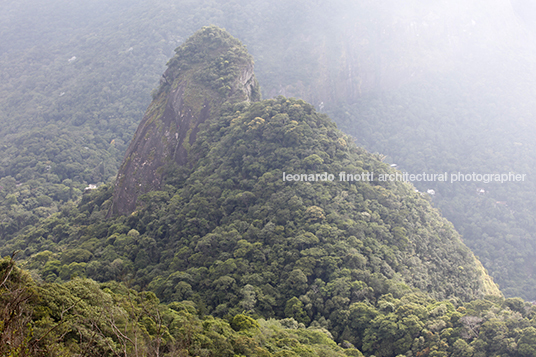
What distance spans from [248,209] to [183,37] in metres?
107

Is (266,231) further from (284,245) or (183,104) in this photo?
(183,104)

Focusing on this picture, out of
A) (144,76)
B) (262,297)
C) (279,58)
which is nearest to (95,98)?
(144,76)

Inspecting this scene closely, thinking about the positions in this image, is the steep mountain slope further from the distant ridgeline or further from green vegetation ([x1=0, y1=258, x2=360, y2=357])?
green vegetation ([x1=0, y1=258, x2=360, y2=357])

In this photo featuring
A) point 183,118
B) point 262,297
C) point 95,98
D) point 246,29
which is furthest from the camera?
point 246,29

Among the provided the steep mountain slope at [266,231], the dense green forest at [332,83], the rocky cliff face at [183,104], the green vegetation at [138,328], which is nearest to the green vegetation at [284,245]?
the steep mountain slope at [266,231]

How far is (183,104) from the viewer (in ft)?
188

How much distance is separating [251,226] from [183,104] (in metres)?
25.0

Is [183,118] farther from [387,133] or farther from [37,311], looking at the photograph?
[387,133]

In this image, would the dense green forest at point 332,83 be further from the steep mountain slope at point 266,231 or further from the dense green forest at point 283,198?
the steep mountain slope at point 266,231

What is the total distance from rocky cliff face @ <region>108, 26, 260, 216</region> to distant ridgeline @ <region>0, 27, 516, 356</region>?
0.66 ft

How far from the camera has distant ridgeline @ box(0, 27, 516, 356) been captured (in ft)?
114

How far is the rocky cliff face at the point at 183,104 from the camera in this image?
172 feet

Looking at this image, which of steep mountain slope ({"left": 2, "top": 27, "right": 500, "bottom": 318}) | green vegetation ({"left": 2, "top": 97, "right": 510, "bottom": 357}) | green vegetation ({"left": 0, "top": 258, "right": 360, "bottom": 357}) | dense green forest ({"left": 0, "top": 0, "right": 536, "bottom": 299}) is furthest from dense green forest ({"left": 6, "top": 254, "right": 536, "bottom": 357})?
dense green forest ({"left": 0, "top": 0, "right": 536, "bottom": 299})

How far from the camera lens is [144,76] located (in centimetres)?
12162
